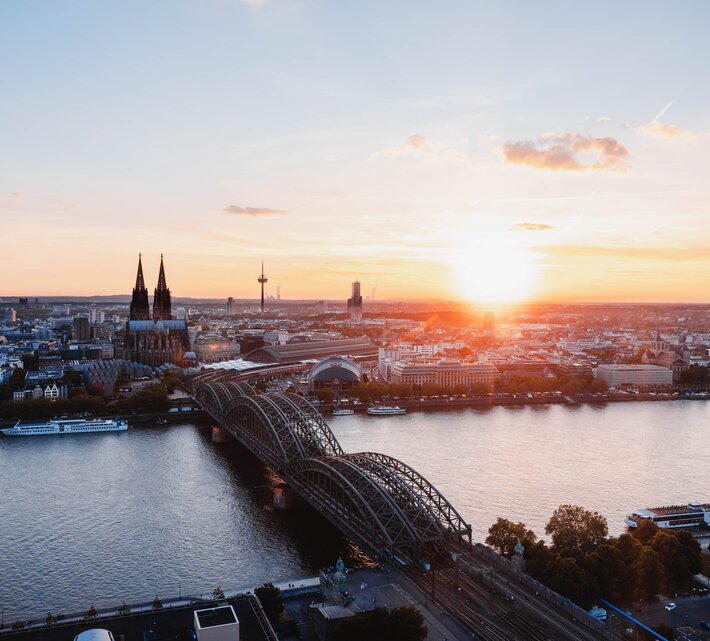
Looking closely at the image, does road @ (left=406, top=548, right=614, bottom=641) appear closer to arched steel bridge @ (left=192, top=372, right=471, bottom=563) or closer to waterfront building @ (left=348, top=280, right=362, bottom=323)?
arched steel bridge @ (left=192, top=372, right=471, bottom=563)

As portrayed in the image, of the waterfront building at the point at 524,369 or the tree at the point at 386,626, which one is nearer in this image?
the tree at the point at 386,626

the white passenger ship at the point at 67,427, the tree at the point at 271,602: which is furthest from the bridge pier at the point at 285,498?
the white passenger ship at the point at 67,427

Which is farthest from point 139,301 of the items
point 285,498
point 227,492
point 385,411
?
point 285,498

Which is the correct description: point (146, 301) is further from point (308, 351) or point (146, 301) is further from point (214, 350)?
point (308, 351)

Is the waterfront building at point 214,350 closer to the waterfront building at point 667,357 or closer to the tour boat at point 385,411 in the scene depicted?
the tour boat at point 385,411

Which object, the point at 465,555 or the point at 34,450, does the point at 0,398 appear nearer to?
the point at 34,450

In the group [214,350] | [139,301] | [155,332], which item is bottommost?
[214,350]
